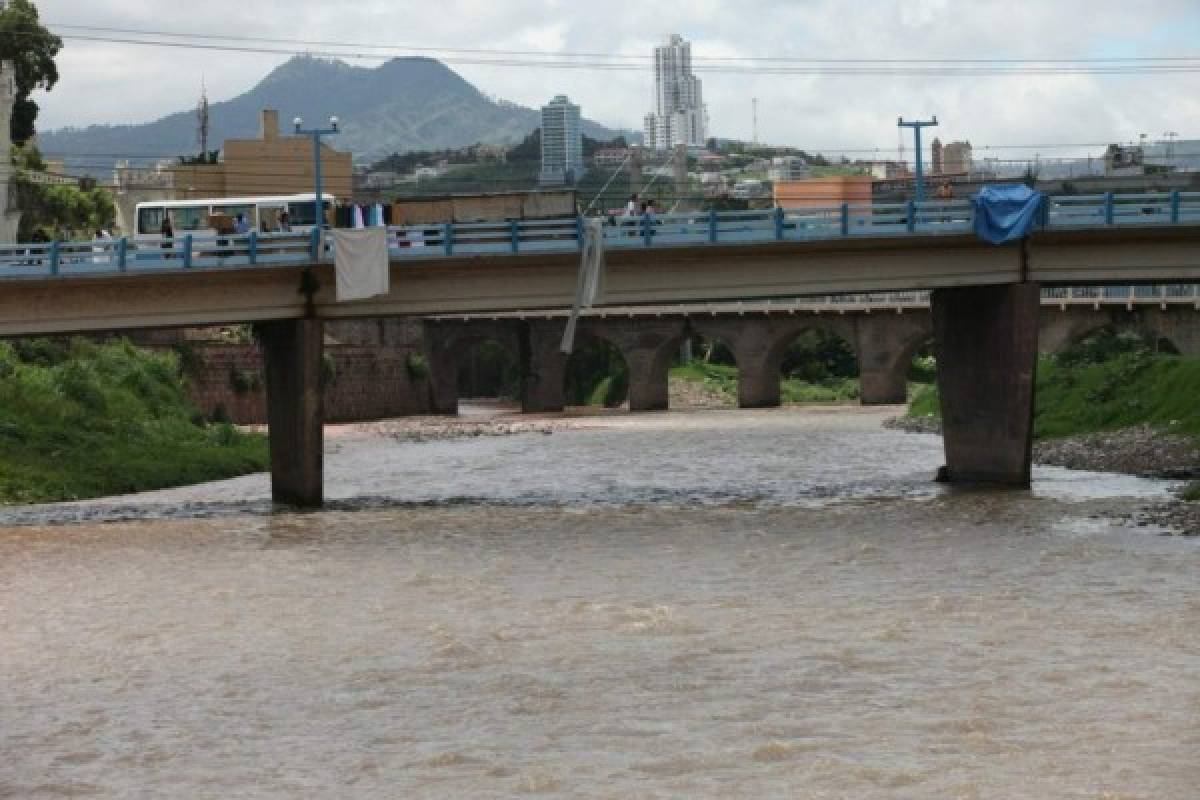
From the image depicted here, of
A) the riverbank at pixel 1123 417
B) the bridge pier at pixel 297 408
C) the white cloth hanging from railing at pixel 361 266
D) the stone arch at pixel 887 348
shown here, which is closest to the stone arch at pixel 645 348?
the stone arch at pixel 887 348

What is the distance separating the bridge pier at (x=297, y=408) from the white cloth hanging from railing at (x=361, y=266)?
67.5 inches

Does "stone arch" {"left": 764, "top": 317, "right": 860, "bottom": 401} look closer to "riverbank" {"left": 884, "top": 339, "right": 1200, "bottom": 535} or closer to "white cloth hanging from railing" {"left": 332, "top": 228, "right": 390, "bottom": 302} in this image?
"riverbank" {"left": 884, "top": 339, "right": 1200, "bottom": 535}

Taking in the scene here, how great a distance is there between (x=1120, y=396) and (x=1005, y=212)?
17.2 metres

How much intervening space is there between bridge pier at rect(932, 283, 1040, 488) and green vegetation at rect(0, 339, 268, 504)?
20905 mm

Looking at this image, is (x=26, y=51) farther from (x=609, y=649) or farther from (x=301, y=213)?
(x=609, y=649)

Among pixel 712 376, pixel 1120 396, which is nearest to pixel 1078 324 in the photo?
pixel 712 376

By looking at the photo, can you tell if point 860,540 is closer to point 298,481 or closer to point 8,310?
point 298,481

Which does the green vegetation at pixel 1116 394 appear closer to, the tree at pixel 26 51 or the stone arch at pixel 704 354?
the stone arch at pixel 704 354

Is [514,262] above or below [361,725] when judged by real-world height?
above

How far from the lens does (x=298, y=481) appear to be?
46.9m

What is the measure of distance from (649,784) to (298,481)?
28776 mm

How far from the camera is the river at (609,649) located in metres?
19.8

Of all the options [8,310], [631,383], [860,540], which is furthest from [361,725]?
[631,383]

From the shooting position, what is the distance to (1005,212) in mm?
47250
